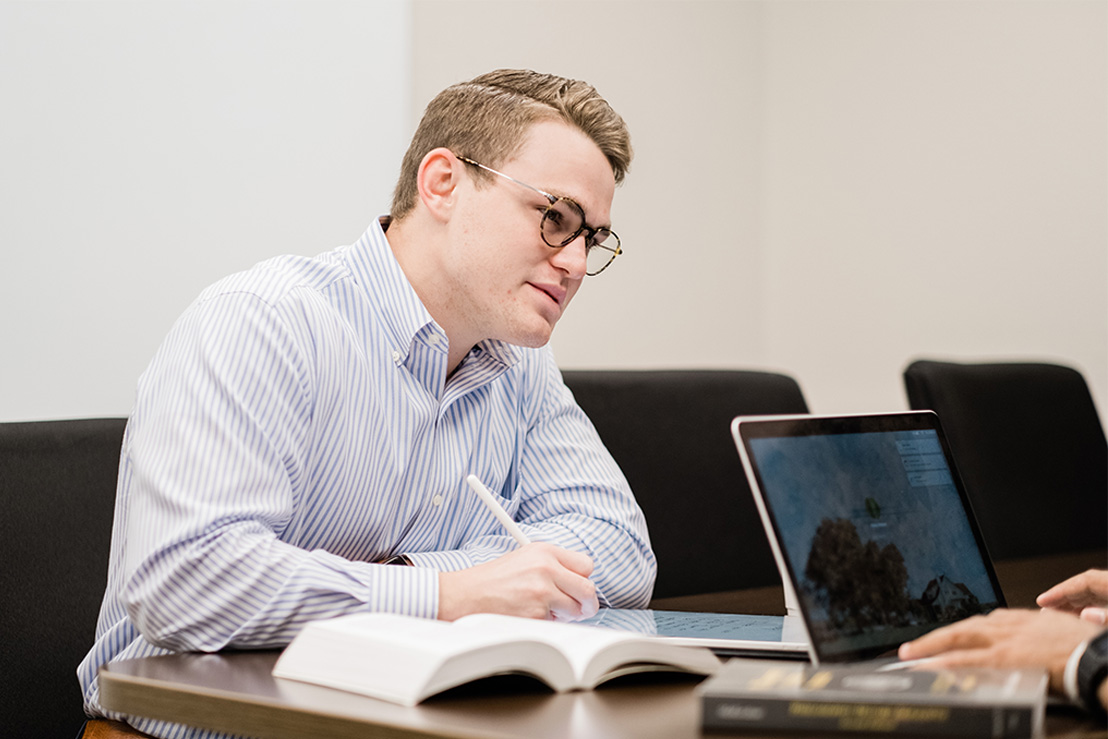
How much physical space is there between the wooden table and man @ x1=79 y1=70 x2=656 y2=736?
0.36 ft

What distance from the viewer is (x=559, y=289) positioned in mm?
1368

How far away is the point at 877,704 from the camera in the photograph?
661 mm

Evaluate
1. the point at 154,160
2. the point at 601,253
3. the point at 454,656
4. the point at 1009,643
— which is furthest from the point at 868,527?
the point at 154,160

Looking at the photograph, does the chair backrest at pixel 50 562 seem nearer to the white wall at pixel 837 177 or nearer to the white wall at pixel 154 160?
the white wall at pixel 154 160

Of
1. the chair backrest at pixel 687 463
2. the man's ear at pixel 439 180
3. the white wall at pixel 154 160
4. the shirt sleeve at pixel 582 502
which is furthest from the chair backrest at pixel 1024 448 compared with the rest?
the white wall at pixel 154 160

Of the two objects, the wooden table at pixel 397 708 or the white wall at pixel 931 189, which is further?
the white wall at pixel 931 189

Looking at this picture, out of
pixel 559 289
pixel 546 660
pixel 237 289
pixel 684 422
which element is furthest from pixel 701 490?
pixel 546 660

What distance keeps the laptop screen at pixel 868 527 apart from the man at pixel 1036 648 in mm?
59

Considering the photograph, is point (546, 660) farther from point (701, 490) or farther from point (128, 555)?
point (701, 490)

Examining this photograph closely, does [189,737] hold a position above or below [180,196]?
below

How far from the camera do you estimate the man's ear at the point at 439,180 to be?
55.4 inches

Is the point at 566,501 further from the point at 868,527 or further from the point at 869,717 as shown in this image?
the point at 869,717

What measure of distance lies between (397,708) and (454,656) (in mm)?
50

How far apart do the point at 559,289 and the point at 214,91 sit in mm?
963
